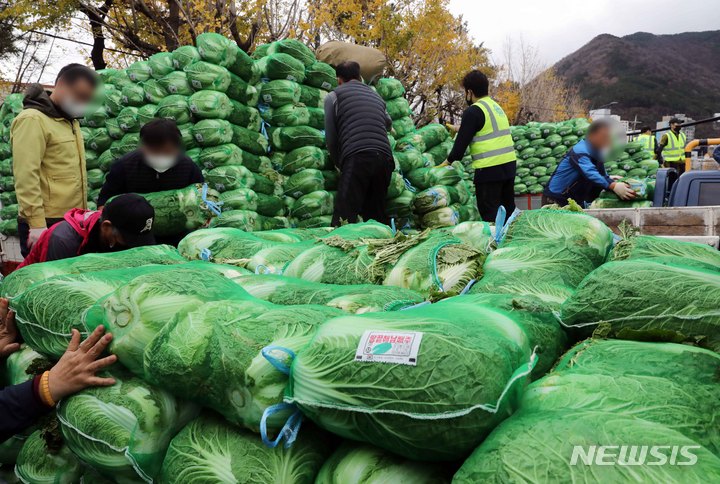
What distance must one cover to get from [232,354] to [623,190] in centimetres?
551

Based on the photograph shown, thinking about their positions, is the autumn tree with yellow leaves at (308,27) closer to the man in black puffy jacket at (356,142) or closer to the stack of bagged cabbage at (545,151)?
the stack of bagged cabbage at (545,151)

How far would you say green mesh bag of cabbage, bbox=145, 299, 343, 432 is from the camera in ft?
4.49

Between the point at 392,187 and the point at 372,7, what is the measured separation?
51.4ft

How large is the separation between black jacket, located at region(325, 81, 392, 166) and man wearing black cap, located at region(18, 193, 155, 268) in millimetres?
2616

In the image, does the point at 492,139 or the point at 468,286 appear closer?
the point at 468,286

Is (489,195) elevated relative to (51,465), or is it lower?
elevated

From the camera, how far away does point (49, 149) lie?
3.99m

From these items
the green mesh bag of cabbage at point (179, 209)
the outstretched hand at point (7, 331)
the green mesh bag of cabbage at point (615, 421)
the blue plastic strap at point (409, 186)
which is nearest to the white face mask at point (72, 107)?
the green mesh bag of cabbage at point (179, 209)

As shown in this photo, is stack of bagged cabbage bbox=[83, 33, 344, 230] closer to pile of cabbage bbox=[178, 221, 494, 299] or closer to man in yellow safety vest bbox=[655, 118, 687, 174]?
pile of cabbage bbox=[178, 221, 494, 299]

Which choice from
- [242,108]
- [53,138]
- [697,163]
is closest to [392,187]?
[242,108]

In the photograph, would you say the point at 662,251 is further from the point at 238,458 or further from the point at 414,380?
the point at 238,458

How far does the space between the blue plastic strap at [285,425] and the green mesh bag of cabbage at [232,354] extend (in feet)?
0.05

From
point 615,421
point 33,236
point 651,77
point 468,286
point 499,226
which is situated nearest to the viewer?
point 615,421

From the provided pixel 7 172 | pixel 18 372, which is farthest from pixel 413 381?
pixel 7 172
